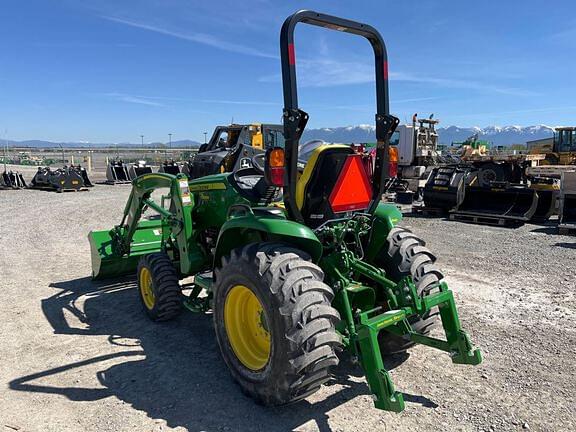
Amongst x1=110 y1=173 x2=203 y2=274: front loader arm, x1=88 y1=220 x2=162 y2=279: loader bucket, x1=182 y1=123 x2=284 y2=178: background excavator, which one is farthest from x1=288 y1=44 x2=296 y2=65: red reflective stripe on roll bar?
x1=182 y1=123 x2=284 y2=178: background excavator

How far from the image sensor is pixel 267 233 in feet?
11.9

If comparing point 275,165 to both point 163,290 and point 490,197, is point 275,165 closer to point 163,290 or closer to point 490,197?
point 163,290

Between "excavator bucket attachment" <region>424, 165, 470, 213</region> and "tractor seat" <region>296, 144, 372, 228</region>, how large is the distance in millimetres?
9809

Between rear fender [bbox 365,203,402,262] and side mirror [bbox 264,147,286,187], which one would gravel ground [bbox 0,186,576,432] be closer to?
rear fender [bbox 365,203,402,262]

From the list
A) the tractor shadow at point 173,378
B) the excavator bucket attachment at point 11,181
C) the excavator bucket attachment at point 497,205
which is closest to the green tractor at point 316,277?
the tractor shadow at point 173,378

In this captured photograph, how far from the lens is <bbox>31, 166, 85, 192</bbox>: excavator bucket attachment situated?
19359mm

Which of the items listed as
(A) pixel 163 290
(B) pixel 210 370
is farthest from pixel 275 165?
(A) pixel 163 290

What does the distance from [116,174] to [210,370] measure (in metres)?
21.9

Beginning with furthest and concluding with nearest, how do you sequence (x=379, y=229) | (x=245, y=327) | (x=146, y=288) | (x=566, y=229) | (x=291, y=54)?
(x=566, y=229), (x=146, y=288), (x=379, y=229), (x=245, y=327), (x=291, y=54)

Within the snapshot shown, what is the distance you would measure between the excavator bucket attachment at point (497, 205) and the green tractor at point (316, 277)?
8.68 metres

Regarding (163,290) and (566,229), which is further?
(566,229)

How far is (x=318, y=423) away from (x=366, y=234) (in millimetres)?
1683

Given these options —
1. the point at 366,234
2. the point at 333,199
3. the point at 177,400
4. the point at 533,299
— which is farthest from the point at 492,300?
the point at 177,400

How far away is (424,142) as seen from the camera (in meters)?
20.2
